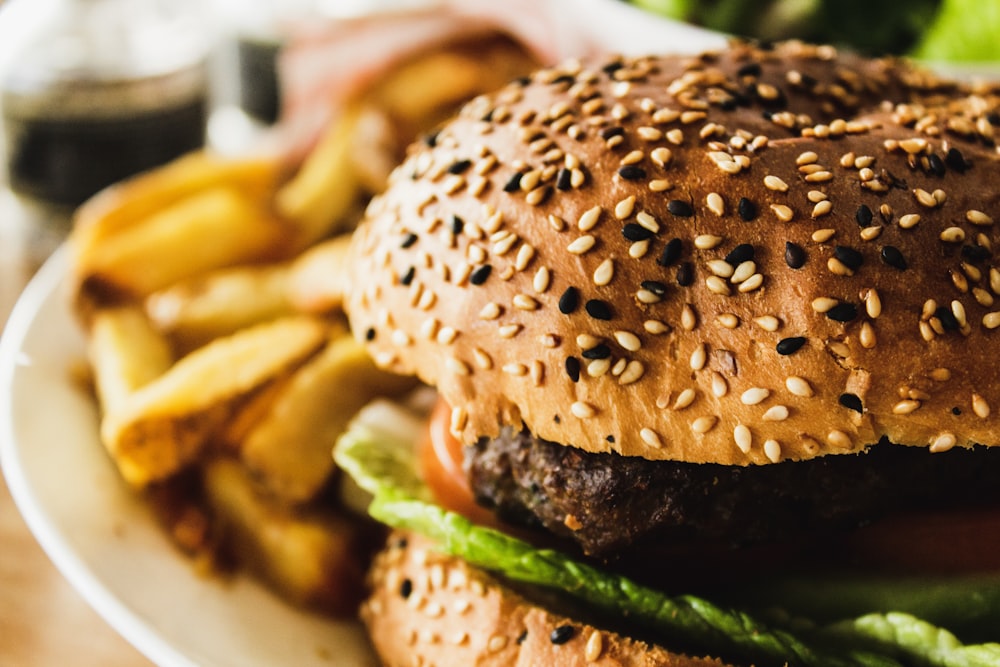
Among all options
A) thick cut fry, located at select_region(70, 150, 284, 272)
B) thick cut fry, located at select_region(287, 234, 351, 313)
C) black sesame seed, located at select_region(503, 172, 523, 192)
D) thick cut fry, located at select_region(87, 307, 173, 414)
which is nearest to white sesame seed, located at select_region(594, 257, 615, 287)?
black sesame seed, located at select_region(503, 172, 523, 192)

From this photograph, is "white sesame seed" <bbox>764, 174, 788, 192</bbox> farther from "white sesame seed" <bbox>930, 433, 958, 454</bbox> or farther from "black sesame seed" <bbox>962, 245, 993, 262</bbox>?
"white sesame seed" <bbox>930, 433, 958, 454</bbox>

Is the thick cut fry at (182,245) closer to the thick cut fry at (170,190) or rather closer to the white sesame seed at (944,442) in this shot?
the thick cut fry at (170,190)

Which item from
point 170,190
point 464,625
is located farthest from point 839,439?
point 170,190

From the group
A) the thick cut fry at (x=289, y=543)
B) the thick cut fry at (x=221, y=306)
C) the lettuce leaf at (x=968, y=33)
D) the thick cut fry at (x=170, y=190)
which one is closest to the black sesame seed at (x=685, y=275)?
the thick cut fry at (x=289, y=543)

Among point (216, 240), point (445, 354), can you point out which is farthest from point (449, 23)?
point (445, 354)

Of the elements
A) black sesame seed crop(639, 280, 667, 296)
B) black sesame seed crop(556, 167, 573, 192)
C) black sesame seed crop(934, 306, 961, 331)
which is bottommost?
black sesame seed crop(639, 280, 667, 296)
